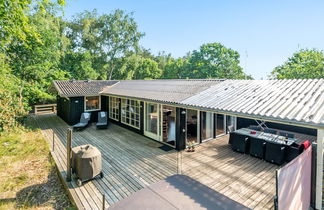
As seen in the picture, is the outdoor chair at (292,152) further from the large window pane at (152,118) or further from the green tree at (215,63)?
the green tree at (215,63)

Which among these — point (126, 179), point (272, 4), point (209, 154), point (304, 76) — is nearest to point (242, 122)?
point (209, 154)

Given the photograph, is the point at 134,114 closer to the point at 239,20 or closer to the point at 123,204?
the point at 123,204

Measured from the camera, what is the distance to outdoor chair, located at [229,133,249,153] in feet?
21.3

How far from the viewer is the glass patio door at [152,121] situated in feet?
25.5

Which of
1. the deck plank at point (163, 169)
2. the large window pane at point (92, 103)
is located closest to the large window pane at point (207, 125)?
the deck plank at point (163, 169)

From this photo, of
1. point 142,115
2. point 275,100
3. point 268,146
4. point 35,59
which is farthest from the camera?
point 35,59

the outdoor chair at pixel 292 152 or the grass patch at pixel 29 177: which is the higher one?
the outdoor chair at pixel 292 152

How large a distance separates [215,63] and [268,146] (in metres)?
22.9

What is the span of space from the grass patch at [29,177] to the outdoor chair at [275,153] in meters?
6.03

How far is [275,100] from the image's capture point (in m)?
4.73

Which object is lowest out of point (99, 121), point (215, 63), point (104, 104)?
point (99, 121)

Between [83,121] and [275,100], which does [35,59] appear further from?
[275,100]

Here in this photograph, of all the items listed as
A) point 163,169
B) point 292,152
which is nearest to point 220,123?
point 292,152

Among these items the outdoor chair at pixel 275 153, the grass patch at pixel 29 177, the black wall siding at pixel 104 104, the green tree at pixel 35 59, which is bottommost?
the grass patch at pixel 29 177
